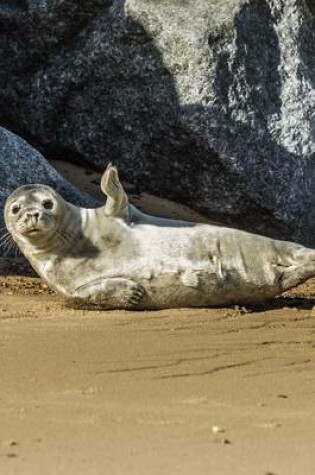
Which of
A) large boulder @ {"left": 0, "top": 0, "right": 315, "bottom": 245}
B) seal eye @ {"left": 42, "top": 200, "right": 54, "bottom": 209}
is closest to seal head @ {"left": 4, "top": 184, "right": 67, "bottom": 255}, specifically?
seal eye @ {"left": 42, "top": 200, "right": 54, "bottom": 209}

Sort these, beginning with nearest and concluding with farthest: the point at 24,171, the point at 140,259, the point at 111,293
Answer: the point at 111,293, the point at 140,259, the point at 24,171

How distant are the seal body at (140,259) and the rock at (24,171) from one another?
1.41m

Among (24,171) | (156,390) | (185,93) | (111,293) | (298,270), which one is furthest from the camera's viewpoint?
(185,93)

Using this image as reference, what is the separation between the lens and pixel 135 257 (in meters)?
7.21

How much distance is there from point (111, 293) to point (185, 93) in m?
2.71

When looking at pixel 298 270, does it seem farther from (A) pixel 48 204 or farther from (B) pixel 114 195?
(A) pixel 48 204

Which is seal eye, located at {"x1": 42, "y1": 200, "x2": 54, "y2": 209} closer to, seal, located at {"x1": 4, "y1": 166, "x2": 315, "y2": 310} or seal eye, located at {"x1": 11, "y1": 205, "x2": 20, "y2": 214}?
seal, located at {"x1": 4, "y1": 166, "x2": 315, "y2": 310}

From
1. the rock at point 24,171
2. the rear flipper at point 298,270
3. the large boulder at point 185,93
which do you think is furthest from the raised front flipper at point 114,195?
the large boulder at point 185,93

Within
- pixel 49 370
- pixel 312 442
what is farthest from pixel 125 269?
pixel 312 442

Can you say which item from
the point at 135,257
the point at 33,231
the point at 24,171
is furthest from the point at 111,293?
the point at 24,171

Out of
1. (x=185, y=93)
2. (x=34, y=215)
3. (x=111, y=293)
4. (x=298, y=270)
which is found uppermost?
(x=185, y=93)

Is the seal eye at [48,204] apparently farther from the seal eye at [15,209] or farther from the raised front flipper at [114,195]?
the raised front flipper at [114,195]

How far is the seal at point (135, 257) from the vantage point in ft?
23.5

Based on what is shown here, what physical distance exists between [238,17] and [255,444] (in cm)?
547
